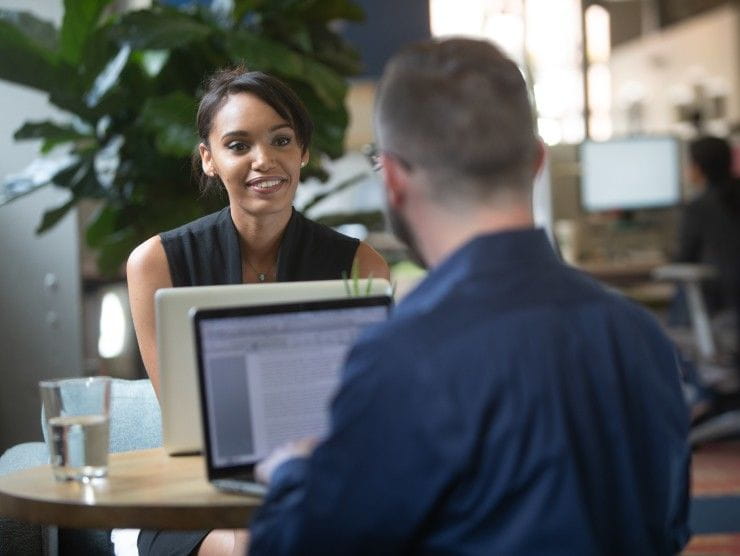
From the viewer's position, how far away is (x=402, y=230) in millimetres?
1271

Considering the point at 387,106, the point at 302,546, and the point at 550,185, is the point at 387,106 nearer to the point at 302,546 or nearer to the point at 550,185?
the point at 302,546

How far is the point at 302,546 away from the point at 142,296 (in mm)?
1065

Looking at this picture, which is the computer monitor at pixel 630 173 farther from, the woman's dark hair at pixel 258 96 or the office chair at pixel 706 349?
the woman's dark hair at pixel 258 96

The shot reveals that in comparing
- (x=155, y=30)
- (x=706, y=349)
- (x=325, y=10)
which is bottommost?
(x=706, y=349)

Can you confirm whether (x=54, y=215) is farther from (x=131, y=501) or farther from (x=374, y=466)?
(x=374, y=466)

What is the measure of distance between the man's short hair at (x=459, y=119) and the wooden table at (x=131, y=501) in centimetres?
49

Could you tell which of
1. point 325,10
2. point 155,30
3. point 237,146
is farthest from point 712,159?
point 237,146

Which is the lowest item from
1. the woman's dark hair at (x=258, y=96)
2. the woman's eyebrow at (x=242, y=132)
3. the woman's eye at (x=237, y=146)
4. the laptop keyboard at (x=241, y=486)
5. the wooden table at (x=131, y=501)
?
the wooden table at (x=131, y=501)

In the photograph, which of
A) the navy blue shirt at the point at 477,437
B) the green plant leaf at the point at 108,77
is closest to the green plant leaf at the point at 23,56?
the green plant leaf at the point at 108,77

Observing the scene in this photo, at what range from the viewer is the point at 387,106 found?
1.24 m

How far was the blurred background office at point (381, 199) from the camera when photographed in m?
4.35

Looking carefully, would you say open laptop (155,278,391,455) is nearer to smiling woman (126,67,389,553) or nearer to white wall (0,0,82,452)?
smiling woman (126,67,389,553)

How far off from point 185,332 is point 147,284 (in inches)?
18.5

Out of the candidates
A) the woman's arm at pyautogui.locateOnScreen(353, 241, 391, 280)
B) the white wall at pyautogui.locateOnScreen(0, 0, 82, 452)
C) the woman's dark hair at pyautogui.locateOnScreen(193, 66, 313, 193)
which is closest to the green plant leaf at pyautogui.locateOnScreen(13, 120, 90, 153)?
the white wall at pyautogui.locateOnScreen(0, 0, 82, 452)
